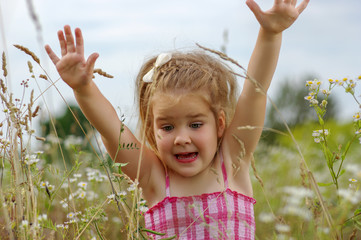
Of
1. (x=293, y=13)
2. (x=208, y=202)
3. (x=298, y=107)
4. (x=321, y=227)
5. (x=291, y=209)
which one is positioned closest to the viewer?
(x=291, y=209)

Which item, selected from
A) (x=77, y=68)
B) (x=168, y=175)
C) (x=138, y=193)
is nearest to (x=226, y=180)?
(x=168, y=175)

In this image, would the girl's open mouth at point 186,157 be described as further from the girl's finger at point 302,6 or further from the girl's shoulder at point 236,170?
the girl's finger at point 302,6

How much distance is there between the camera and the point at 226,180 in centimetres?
290

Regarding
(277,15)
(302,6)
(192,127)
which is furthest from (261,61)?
(192,127)

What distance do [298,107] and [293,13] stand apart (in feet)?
64.7

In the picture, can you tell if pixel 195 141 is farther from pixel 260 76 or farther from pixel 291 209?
pixel 291 209

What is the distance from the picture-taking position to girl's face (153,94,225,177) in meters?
2.69

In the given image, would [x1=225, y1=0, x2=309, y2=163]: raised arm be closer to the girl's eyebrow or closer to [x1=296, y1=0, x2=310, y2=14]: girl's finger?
[x1=296, y1=0, x2=310, y2=14]: girl's finger

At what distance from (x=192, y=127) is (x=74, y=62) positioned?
0.71 m

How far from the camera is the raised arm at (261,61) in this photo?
8.59 ft

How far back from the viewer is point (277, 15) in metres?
2.62

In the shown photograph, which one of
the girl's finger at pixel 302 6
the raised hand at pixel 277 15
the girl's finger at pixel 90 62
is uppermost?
the girl's finger at pixel 302 6

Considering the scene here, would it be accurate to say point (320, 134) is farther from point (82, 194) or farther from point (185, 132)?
point (82, 194)

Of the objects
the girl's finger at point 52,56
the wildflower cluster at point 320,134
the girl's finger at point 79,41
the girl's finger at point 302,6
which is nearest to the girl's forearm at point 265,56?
the girl's finger at point 302,6
